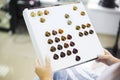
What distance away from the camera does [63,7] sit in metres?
1.11

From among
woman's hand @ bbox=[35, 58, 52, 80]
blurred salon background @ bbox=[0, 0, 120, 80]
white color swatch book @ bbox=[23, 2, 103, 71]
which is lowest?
blurred salon background @ bbox=[0, 0, 120, 80]

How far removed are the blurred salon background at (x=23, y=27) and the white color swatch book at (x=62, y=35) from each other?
3.32 ft

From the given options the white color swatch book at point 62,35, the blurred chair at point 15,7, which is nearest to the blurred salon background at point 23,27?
the blurred chair at point 15,7

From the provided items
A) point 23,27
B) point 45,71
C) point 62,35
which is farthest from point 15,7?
point 45,71

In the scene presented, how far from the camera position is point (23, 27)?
8.63 ft

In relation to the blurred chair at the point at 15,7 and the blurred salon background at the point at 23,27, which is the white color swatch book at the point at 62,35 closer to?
the blurred salon background at the point at 23,27

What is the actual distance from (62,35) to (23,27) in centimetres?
165

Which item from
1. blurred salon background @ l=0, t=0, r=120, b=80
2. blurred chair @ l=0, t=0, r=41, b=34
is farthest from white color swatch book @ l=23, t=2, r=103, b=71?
blurred chair @ l=0, t=0, r=41, b=34

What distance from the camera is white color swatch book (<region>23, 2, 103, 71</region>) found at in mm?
Answer: 998

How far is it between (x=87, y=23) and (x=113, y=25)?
1435 millimetres

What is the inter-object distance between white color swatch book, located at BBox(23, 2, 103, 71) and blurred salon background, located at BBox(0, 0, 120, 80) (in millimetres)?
1011

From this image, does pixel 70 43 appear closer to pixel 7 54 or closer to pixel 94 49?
pixel 94 49

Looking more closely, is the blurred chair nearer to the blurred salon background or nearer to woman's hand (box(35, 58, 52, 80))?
the blurred salon background

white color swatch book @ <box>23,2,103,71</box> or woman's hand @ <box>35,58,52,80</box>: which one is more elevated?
white color swatch book @ <box>23,2,103,71</box>
